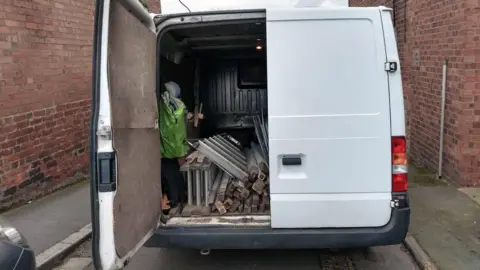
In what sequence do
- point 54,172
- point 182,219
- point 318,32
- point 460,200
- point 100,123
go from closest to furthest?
point 100,123
point 318,32
point 182,219
point 460,200
point 54,172

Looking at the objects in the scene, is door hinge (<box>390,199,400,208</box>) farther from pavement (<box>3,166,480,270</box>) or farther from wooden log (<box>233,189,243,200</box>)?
wooden log (<box>233,189,243,200</box>)

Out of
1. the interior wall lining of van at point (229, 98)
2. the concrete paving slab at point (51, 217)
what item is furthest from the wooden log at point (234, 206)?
the interior wall lining of van at point (229, 98)

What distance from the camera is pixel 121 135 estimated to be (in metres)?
3.45

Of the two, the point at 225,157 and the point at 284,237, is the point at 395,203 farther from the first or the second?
the point at 225,157

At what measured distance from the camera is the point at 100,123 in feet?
10.8

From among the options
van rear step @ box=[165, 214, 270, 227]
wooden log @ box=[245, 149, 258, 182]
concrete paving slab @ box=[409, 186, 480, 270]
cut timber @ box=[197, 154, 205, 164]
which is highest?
cut timber @ box=[197, 154, 205, 164]

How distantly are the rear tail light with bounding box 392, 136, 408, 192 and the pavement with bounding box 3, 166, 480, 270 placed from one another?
1.11 meters

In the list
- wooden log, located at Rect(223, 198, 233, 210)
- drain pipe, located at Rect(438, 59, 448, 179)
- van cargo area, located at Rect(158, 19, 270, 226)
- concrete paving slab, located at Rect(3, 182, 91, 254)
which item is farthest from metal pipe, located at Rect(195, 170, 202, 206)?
drain pipe, located at Rect(438, 59, 448, 179)

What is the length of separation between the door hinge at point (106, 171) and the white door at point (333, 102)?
118 cm

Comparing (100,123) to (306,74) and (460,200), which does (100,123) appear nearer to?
(306,74)

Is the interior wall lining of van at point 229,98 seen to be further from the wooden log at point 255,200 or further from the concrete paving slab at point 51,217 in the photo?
the wooden log at point 255,200

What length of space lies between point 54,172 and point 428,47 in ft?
19.5

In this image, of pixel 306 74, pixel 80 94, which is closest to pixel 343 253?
pixel 306 74

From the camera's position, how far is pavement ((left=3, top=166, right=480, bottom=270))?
4.77 metres
